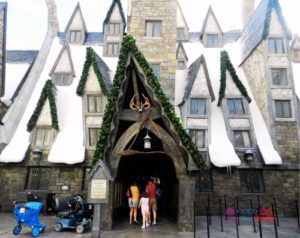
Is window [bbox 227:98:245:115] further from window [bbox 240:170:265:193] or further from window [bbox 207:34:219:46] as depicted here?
window [bbox 207:34:219:46]

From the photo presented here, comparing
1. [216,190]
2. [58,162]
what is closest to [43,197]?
[58,162]

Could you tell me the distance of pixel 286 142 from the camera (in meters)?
15.4

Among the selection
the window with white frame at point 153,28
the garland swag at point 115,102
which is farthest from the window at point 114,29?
the garland swag at point 115,102

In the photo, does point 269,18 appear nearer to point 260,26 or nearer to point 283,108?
point 260,26

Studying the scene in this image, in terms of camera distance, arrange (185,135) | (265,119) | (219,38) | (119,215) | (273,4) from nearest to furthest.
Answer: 1. (185,135)
2. (119,215)
3. (265,119)
4. (273,4)
5. (219,38)

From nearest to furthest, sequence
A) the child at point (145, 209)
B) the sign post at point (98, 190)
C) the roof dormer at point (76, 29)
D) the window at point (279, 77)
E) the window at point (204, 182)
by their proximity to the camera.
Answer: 1. the sign post at point (98, 190)
2. the child at point (145, 209)
3. the window at point (204, 182)
4. the window at point (279, 77)
5. the roof dormer at point (76, 29)

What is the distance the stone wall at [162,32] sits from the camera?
15.1 meters

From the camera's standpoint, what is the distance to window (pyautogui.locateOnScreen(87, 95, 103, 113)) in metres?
16.2

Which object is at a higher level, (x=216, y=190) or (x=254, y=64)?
(x=254, y=64)

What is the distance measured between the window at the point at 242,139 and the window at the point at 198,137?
205cm

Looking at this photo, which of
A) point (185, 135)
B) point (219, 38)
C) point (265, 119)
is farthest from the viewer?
point (219, 38)

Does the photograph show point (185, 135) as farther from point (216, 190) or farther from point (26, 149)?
point (26, 149)

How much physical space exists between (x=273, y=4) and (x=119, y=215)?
656 inches

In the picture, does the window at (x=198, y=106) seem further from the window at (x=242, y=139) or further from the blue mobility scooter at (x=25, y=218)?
the blue mobility scooter at (x=25, y=218)
